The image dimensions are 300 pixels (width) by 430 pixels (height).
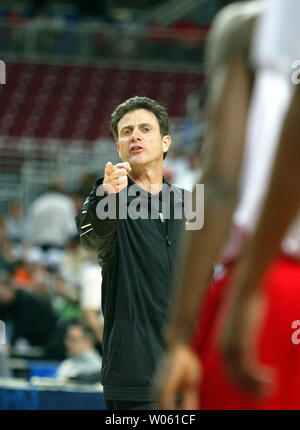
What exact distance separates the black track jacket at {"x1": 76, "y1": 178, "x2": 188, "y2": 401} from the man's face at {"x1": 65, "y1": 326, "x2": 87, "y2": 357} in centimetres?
400

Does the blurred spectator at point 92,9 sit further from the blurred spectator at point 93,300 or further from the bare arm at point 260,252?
the bare arm at point 260,252

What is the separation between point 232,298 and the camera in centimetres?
186

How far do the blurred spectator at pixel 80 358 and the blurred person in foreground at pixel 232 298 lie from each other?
19.1 feet

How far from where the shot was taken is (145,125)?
461cm

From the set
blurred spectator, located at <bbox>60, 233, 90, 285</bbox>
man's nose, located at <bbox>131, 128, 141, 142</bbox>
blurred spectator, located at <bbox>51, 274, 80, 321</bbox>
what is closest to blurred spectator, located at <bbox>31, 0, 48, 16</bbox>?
blurred spectator, located at <bbox>60, 233, 90, 285</bbox>

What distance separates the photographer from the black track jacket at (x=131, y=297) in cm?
419

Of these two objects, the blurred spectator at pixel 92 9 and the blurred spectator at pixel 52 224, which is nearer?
the blurred spectator at pixel 52 224

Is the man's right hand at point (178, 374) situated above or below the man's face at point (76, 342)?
below

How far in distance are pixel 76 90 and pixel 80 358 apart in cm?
1292

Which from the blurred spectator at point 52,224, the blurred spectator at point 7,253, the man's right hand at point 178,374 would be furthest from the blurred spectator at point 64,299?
the man's right hand at point 178,374

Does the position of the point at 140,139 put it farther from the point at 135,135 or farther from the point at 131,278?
the point at 131,278

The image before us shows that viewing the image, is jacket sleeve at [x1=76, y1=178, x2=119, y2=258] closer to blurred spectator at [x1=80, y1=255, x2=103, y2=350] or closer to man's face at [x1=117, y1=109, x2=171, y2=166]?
man's face at [x1=117, y1=109, x2=171, y2=166]

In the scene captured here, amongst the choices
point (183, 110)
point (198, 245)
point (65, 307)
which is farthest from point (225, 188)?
point (183, 110)

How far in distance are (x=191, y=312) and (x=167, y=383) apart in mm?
159
